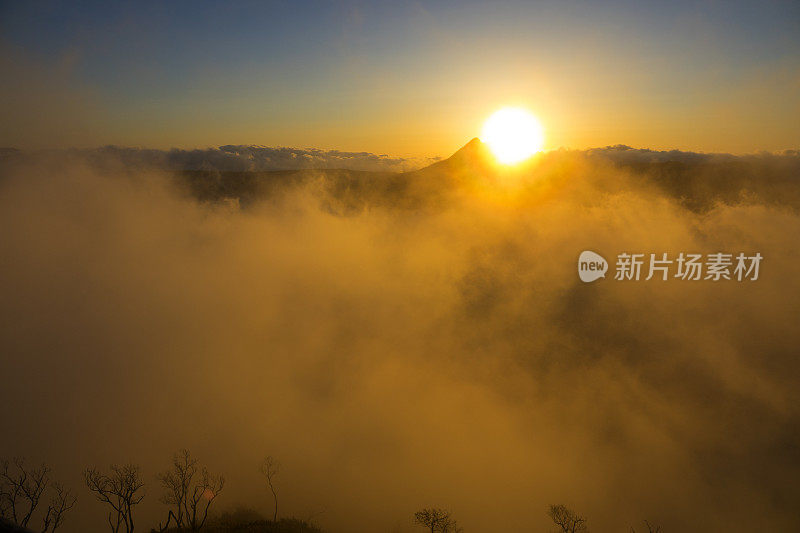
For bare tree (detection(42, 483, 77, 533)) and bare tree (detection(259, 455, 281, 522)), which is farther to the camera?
bare tree (detection(259, 455, 281, 522))

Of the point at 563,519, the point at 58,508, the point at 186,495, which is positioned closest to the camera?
the point at 563,519

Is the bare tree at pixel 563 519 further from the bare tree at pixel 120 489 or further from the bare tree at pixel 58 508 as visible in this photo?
the bare tree at pixel 58 508

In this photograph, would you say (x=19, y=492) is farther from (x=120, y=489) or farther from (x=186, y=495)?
(x=186, y=495)

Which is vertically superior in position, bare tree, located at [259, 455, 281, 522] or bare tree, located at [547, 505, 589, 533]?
bare tree, located at [547, 505, 589, 533]

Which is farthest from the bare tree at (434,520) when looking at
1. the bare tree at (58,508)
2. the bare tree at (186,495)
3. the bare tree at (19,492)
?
the bare tree at (19,492)

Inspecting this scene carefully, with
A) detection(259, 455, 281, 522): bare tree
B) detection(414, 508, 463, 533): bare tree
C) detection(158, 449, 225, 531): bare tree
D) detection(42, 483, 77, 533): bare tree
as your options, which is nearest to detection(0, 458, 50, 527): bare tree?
detection(42, 483, 77, 533): bare tree

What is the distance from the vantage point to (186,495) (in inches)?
2933

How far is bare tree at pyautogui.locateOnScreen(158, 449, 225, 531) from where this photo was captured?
5047 centimetres

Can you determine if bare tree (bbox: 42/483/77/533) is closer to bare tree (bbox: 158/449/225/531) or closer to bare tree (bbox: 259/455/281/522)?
bare tree (bbox: 158/449/225/531)

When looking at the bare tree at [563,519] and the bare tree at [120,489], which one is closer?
the bare tree at [120,489]

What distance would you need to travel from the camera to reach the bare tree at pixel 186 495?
50469 millimetres

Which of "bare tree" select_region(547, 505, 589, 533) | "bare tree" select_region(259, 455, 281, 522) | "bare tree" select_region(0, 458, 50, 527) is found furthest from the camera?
"bare tree" select_region(259, 455, 281, 522)

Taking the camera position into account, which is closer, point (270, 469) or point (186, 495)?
point (186, 495)

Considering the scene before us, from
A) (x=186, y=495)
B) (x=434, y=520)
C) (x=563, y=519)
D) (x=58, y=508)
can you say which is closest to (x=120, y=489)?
(x=186, y=495)
